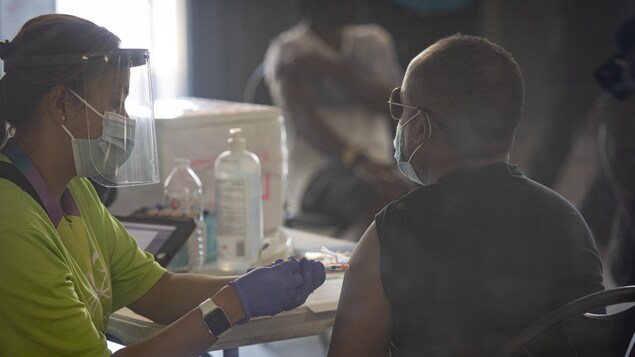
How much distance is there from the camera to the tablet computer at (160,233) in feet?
5.70

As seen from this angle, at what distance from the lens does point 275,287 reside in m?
1.34

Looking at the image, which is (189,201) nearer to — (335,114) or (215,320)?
(215,320)

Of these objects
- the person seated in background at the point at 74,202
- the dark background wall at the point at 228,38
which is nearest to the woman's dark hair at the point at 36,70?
the person seated in background at the point at 74,202

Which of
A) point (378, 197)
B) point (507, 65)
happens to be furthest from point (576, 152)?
point (507, 65)

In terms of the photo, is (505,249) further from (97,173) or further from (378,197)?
(378,197)

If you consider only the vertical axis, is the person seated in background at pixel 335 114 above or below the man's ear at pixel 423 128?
below

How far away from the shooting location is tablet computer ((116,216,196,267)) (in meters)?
1.74

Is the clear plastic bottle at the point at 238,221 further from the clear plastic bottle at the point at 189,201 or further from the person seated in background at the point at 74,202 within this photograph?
the person seated in background at the point at 74,202

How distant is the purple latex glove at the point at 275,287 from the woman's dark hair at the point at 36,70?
41 cm

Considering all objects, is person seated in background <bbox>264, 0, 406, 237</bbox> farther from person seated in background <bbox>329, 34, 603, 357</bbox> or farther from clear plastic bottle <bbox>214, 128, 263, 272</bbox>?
person seated in background <bbox>329, 34, 603, 357</bbox>

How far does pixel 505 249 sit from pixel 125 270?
695mm

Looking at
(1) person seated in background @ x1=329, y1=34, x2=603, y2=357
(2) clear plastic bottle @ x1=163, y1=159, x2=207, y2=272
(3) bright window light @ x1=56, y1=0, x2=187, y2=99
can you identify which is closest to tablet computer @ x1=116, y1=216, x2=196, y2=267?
(2) clear plastic bottle @ x1=163, y1=159, x2=207, y2=272

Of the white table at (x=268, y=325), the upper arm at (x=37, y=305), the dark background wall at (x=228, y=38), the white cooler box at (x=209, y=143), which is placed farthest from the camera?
the dark background wall at (x=228, y=38)

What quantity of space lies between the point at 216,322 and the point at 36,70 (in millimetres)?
473
